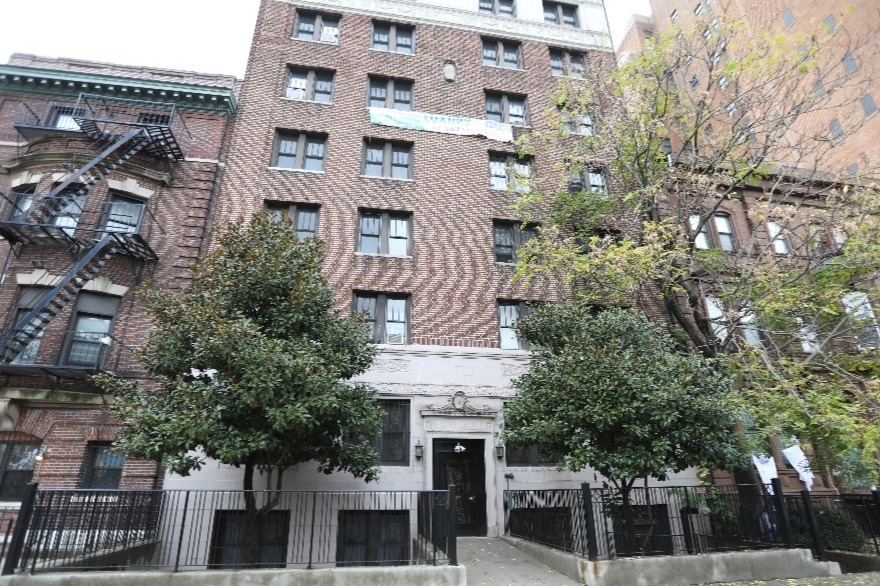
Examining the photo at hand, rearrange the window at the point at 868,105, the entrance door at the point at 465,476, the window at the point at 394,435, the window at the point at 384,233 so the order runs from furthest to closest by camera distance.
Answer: the window at the point at 868,105, the window at the point at 384,233, the window at the point at 394,435, the entrance door at the point at 465,476

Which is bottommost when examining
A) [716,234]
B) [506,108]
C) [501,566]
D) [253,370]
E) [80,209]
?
[501,566]

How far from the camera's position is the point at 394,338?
55.8 feet

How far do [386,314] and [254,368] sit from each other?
808 cm

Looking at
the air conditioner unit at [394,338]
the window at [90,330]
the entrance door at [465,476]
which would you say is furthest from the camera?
the air conditioner unit at [394,338]

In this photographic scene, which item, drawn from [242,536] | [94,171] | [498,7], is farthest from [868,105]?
[94,171]

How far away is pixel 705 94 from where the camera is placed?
1484 centimetres

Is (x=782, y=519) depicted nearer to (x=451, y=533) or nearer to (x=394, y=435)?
(x=451, y=533)

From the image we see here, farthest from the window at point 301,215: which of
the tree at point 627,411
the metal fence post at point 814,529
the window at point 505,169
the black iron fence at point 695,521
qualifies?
the metal fence post at point 814,529

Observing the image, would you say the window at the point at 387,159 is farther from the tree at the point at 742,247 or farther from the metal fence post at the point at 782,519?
the metal fence post at the point at 782,519

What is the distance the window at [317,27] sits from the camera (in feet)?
72.8

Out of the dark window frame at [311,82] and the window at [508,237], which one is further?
the dark window frame at [311,82]

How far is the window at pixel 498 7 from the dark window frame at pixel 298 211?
1456 centimetres

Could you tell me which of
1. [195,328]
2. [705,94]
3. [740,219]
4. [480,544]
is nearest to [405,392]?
[480,544]

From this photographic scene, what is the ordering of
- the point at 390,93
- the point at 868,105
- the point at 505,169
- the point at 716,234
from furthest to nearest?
the point at 868,105 → the point at 716,234 → the point at 390,93 → the point at 505,169
